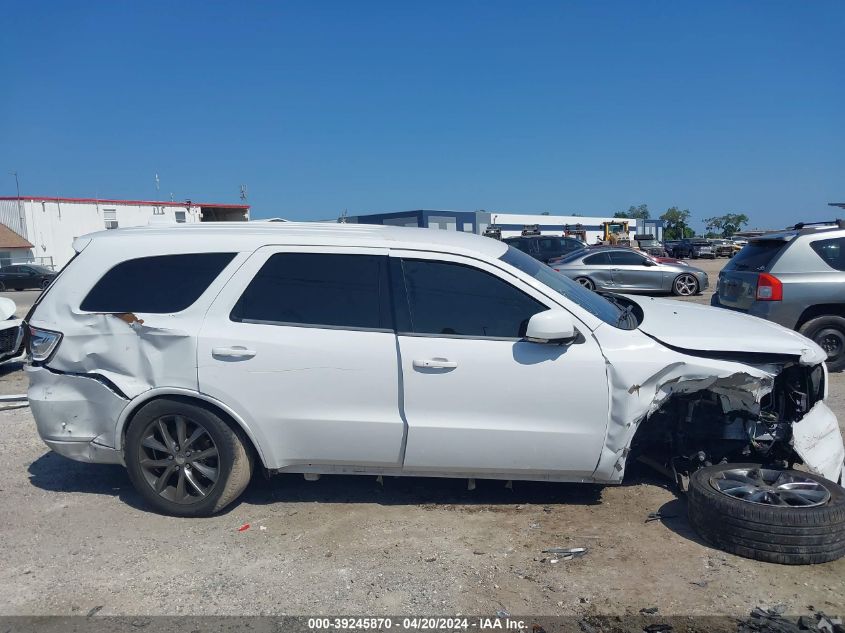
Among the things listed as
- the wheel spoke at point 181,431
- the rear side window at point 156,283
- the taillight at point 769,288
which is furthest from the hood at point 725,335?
the taillight at point 769,288

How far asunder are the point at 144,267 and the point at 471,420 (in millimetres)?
2371

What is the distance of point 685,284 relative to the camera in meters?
19.2

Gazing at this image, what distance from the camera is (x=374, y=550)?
3.85 m

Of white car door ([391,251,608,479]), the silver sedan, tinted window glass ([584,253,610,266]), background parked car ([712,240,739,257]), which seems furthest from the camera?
background parked car ([712,240,739,257])

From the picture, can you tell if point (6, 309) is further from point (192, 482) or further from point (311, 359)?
point (311, 359)

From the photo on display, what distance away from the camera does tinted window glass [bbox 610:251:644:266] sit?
1900 cm

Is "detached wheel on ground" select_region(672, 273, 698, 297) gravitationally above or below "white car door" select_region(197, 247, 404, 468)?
below

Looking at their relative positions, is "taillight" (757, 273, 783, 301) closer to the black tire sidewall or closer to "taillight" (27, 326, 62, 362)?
the black tire sidewall

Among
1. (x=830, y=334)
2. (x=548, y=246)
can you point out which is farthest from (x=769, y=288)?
(x=548, y=246)

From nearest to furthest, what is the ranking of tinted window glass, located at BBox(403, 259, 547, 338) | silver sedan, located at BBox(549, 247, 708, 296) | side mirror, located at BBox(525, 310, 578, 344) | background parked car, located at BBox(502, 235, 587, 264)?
1. side mirror, located at BBox(525, 310, 578, 344)
2. tinted window glass, located at BBox(403, 259, 547, 338)
3. silver sedan, located at BBox(549, 247, 708, 296)
4. background parked car, located at BBox(502, 235, 587, 264)

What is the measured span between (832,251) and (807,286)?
54 centimetres

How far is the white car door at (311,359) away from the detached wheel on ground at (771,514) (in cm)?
185

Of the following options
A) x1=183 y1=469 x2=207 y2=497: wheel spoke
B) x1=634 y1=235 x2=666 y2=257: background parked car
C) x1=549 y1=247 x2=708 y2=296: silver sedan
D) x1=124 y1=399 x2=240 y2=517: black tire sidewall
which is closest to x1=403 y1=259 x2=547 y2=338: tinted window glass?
x1=124 y1=399 x2=240 y2=517: black tire sidewall

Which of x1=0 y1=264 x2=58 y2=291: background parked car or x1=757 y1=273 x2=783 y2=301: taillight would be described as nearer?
x1=757 y1=273 x2=783 y2=301: taillight
